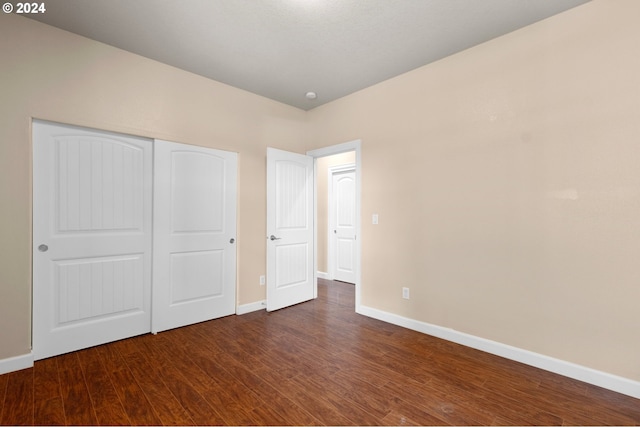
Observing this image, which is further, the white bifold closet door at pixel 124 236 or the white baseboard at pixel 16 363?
the white bifold closet door at pixel 124 236

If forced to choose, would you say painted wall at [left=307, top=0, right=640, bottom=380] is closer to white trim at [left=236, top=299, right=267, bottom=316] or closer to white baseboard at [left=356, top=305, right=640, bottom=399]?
white baseboard at [left=356, top=305, right=640, bottom=399]

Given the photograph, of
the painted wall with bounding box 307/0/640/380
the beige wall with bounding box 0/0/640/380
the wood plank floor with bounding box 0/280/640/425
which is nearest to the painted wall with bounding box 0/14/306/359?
the beige wall with bounding box 0/0/640/380

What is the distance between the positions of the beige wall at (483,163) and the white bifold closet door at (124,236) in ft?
0.44

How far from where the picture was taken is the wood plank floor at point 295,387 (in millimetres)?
1752

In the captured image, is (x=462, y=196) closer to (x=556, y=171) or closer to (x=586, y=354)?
(x=556, y=171)

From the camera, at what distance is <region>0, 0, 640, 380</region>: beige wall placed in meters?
2.08

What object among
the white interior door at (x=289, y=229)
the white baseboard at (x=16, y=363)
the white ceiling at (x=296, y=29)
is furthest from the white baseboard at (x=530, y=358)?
the white baseboard at (x=16, y=363)

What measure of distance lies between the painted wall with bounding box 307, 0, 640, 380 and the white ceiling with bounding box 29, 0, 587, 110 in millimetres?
303

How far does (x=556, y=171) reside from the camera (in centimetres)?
230

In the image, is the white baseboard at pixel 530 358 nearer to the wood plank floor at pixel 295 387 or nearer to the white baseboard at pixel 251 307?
the wood plank floor at pixel 295 387

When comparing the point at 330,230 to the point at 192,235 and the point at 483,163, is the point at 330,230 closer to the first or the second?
the point at 192,235

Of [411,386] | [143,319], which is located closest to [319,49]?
[411,386]

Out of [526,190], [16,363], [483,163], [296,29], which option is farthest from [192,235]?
[526,190]

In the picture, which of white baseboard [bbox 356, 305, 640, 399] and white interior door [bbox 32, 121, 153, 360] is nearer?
white baseboard [bbox 356, 305, 640, 399]
